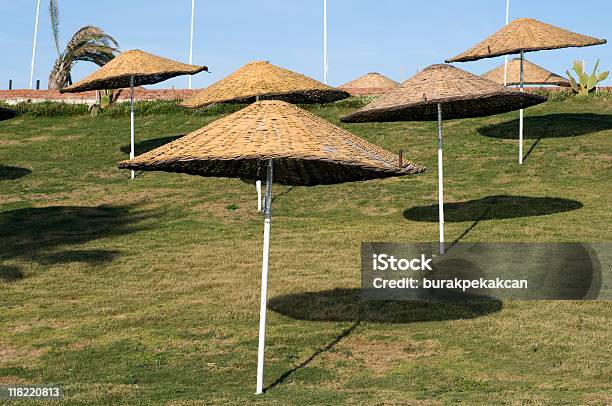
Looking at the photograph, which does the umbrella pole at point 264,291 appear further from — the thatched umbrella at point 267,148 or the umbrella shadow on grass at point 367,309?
the umbrella shadow on grass at point 367,309

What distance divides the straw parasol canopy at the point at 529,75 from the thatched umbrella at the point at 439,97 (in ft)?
66.0

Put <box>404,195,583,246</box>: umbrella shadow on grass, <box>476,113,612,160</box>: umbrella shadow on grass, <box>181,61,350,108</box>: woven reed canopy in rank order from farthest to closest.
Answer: <box>476,113,612,160</box>: umbrella shadow on grass → <box>181,61,350,108</box>: woven reed canopy → <box>404,195,583,246</box>: umbrella shadow on grass

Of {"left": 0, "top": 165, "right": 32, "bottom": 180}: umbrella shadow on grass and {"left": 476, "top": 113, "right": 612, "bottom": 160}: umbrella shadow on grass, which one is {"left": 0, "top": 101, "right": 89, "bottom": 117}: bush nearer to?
{"left": 0, "top": 165, "right": 32, "bottom": 180}: umbrella shadow on grass

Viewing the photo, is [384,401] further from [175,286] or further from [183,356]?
[175,286]

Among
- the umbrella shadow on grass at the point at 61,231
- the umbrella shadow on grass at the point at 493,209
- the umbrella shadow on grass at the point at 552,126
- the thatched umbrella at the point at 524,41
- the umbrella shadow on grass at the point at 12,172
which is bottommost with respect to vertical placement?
the umbrella shadow on grass at the point at 61,231

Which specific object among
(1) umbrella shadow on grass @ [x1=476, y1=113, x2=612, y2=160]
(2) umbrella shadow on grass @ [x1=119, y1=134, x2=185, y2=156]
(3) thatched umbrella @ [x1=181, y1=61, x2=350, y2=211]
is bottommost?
(2) umbrella shadow on grass @ [x1=119, y1=134, x2=185, y2=156]

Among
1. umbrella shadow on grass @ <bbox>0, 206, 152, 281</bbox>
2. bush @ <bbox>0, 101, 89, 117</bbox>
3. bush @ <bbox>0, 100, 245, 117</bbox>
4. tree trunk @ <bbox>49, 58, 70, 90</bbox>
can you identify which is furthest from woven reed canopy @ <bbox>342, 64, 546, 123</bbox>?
tree trunk @ <bbox>49, 58, 70, 90</bbox>

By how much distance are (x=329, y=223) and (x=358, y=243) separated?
226 cm

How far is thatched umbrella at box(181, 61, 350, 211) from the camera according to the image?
20.9 metres

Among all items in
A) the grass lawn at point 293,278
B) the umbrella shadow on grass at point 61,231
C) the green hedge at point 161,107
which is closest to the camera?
the grass lawn at point 293,278

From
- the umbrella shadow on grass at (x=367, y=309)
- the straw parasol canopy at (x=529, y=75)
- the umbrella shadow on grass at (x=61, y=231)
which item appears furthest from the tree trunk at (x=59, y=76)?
the umbrella shadow on grass at (x=367, y=309)

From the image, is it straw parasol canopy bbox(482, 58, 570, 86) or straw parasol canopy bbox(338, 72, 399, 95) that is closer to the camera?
straw parasol canopy bbox(482, 58, 570, 86)

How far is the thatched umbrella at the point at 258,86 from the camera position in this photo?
20859 mm

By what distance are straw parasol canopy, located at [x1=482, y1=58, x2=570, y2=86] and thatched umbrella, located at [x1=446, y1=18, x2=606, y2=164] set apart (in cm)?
1368
